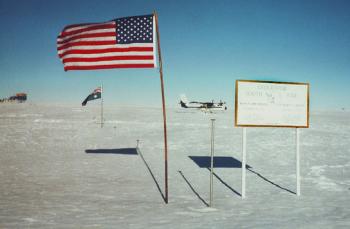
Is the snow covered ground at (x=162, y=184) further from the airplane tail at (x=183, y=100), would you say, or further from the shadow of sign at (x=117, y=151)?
the airplane tail at (x=183, y=100)

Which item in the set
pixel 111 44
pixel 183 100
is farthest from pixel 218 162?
pixel 183 100

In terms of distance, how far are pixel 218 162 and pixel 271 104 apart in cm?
689

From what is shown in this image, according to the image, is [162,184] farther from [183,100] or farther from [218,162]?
[183,100]

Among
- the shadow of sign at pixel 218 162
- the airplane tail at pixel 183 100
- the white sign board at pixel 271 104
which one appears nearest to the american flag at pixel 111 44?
the white sign board at pixel 271 104

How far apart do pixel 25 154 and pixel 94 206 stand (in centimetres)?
1095

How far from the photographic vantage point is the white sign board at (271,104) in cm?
870

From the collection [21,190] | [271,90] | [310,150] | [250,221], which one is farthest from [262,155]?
[21,190]

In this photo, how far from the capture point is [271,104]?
352 inches

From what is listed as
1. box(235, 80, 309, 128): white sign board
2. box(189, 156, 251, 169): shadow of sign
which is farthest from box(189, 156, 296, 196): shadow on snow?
box(235, 80, 309, 128): white sign board

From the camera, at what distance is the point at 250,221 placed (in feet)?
22.6

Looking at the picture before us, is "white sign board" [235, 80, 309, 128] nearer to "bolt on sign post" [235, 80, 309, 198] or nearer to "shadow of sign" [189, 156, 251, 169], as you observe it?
"bolt on sign post" [235, 80, 309, 198]

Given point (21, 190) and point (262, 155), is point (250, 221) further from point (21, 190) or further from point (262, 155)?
point (262, 155)

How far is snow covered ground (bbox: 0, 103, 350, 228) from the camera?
22.9 feet

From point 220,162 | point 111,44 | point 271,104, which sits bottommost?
point 220,162
